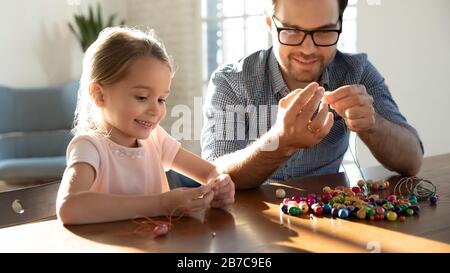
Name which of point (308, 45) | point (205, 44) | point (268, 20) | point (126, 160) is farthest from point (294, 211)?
point (205, 44)

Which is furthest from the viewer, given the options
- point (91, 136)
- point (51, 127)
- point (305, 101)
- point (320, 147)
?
point (51, 127)

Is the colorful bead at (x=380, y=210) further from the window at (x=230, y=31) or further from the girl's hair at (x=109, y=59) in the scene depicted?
the window at (x=230, y=31)

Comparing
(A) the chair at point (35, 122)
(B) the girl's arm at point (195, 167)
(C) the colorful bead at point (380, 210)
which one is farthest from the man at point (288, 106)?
(A) the chair at point (35, 122)

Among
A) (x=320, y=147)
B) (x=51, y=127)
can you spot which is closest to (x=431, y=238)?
(x=320, y=147)

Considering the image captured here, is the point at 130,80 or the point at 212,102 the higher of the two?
the point at 130,80

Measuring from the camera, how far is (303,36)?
167 centimetres

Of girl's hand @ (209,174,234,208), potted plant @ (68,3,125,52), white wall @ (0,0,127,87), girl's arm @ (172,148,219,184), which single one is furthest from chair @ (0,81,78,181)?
girl's hand @ (209,174,234,208)

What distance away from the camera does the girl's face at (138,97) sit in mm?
1161

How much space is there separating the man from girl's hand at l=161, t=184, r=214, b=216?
1.18 ft

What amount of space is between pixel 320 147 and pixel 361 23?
1.96 meters

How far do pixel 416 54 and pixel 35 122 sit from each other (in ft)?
9.09

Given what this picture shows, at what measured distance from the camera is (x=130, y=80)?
1.17 meters

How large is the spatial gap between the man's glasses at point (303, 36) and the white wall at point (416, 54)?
181cm
